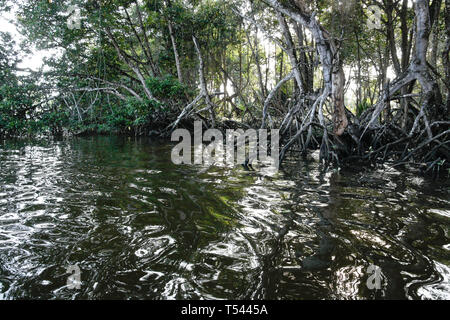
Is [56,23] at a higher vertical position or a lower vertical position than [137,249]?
higher

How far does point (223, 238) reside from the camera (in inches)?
80.0

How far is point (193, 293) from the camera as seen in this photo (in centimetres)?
141

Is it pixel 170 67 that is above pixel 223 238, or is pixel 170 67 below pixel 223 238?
above

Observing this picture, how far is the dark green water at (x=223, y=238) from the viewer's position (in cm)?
146

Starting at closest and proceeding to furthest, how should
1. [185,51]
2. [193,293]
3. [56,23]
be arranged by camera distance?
1. [193,293]
2. [56,23]
3. [185,51]

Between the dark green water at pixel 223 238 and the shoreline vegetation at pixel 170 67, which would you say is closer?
the dark green water at pixel 223 238

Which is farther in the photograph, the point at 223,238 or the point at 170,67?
the point at 170,67

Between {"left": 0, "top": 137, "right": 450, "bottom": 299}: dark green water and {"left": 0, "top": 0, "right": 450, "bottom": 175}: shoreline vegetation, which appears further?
{"left": 0, "top": 0, "right": 450, "bottom": 175}: shoreline vegetation

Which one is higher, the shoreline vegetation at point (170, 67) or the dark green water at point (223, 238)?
the shoreline vegetation at point (170, 67)

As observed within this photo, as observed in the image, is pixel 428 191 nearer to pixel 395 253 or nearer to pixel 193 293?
pixel 395 253

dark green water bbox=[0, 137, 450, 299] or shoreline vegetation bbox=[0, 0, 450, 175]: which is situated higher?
shoreline vegetation bbox=[0, 0, 450, 175]

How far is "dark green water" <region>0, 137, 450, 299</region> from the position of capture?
1.46 meters

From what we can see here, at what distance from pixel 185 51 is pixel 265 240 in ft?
40.1
